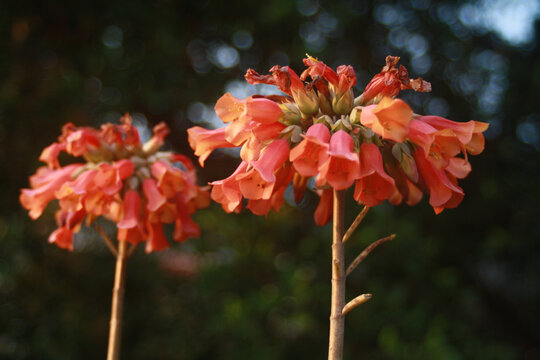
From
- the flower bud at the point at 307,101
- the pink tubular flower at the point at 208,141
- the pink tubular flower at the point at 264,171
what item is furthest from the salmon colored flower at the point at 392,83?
the pink tubular flower at the point at 208,141

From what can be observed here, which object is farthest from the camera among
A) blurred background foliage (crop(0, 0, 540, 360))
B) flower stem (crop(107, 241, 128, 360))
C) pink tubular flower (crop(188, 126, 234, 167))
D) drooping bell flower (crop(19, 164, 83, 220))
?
blurred background foliage (crop(0, 0, 540, 360))

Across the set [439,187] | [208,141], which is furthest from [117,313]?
[439,187]

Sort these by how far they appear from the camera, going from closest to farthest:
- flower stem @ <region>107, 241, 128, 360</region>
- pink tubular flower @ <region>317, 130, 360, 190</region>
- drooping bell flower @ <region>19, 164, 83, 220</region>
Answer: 1. pink tubular flower @ <region>317, 130, 360, 190</region>
2. flower stem @ <region>107, 241, 128, 360</region>
3. drooping bell flower @ <region>19, 164, 83, 220</region>

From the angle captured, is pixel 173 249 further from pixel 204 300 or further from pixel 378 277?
pixel 378 277

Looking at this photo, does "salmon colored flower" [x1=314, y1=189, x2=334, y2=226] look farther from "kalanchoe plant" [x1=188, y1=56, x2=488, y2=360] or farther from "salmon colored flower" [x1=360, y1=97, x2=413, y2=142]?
"salmon colored flower" [x1=360, y1=97, x2=413, y2=142]

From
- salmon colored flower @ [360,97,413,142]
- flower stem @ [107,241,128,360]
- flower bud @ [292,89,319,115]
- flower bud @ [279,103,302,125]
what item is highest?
flower bud @ [292,89,319,115]

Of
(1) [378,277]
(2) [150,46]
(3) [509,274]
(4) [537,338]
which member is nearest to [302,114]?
(1) [378,277]

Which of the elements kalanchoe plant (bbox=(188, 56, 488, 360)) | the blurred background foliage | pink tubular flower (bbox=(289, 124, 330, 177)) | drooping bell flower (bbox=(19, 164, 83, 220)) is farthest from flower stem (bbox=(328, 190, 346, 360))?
the blurred background foliage

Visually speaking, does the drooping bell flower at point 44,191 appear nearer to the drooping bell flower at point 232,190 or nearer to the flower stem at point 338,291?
the drooping bell flower at point 232,190
